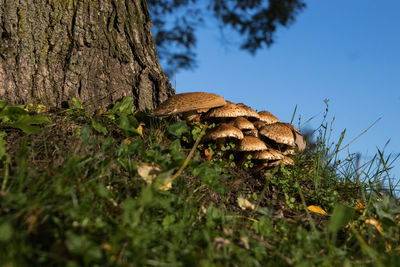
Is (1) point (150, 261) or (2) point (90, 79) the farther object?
(2) point (90, 79)

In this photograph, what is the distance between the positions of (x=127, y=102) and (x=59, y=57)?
38.8 inches

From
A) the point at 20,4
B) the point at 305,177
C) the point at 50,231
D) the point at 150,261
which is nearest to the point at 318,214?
the point at 305,177

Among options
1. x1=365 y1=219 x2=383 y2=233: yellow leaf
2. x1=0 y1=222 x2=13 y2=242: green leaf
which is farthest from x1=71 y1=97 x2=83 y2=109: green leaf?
x1=365 y1=219 x2=383 y2=233: yellow leaf

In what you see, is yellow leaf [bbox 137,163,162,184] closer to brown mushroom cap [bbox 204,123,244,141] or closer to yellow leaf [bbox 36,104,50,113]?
brown mushroom cap [bbox 204,123,244,141]

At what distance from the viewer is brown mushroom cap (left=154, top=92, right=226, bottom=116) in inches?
135

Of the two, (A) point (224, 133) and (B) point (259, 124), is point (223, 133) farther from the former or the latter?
(B) point (259, 124)

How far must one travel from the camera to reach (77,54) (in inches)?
156

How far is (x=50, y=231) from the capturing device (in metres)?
1.80

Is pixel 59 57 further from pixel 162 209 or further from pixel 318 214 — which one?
pixel 318 214

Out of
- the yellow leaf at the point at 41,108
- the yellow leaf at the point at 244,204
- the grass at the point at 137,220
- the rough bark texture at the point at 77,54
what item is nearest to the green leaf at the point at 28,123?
the grass at the point at 137,220

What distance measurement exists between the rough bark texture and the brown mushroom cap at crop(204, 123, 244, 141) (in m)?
1.21

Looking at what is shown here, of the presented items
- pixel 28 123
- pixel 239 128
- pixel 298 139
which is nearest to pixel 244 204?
pixel 239 128

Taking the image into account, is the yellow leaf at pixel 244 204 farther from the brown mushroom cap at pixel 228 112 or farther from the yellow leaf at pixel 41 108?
the yellow leaf at pixel 41 108

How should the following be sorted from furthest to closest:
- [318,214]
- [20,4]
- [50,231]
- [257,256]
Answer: [20,4] → [318,214] → [257,256] → [50,231]
